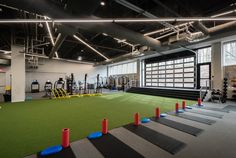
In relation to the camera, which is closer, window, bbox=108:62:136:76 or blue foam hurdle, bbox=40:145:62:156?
blue foam hurdle, bbox=40:145:62:156

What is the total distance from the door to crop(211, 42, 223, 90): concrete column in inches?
29.6

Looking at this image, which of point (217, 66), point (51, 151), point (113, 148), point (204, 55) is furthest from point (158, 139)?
point (204, 55)

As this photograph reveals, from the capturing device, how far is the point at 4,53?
9.98 meters

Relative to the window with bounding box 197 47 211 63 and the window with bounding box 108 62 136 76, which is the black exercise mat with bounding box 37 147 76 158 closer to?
the window with bounding box 197 47 211 63

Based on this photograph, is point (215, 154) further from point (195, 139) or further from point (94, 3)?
point (94, 3)

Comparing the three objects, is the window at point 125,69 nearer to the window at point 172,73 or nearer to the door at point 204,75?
the window at point 172,73

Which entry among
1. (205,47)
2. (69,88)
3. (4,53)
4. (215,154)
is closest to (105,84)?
(69,88)

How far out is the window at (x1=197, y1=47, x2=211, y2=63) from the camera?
892cm

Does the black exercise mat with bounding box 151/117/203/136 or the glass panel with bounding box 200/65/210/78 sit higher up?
the glass panel with bounding box 200/65/210/78

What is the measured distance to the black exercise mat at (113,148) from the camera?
80.7 inches

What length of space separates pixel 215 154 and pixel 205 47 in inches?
366

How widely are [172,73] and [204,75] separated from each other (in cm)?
260

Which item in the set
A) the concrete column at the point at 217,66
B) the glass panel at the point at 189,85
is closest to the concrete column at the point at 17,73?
the glass panel at the point at 189,85

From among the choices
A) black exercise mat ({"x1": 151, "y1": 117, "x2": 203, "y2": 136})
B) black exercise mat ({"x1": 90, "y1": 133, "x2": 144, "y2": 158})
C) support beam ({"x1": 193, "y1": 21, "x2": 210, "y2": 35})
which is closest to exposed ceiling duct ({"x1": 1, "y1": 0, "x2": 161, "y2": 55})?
support beam ({"x1": 193, "y1": 21, "x2": 210, "y2": 35})
